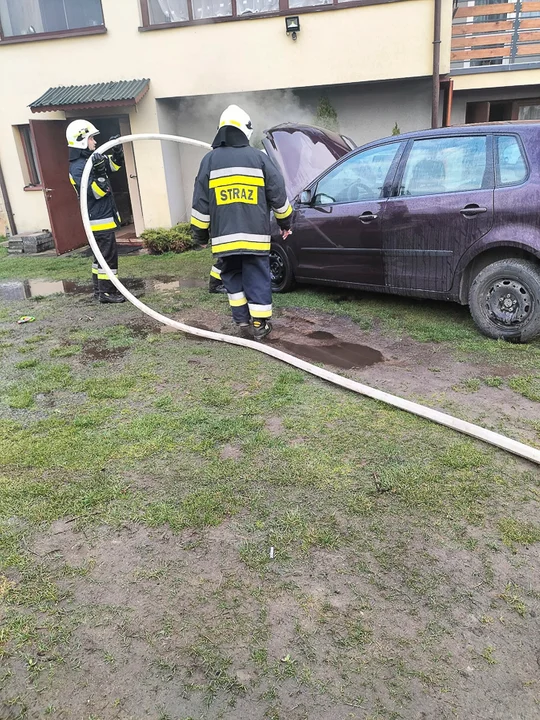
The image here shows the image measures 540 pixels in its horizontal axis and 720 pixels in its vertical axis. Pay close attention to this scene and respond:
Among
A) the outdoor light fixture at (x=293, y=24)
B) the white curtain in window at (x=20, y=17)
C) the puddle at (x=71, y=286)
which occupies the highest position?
the white curtain in window at (x=20, y=17)

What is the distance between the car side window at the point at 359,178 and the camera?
5156 millimetres

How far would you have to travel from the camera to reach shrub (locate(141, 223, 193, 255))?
9547 millimetres

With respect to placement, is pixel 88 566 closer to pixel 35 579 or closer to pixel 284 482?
pixel 35 579

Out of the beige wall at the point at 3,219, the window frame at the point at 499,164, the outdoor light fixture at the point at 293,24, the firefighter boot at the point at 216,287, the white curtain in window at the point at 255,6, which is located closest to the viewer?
the window frame at the point at 499,164

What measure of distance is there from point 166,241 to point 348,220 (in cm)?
505

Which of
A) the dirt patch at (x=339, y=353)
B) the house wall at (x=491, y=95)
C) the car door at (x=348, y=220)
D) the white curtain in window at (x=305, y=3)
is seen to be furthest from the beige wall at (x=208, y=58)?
the dirt patch at (x=339, y=353)

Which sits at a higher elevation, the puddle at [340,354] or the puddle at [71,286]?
the puddle at [340,354]

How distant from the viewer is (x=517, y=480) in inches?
108

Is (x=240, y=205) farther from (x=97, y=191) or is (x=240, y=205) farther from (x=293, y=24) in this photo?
(x=293, y=24)

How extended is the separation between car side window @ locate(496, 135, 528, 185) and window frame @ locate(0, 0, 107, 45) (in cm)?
863

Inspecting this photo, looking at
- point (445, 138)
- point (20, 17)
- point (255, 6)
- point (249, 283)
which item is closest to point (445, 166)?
point (445, 138)

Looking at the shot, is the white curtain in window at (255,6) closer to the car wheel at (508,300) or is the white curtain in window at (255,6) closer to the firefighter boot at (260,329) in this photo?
the firefighter boot at (260,329)

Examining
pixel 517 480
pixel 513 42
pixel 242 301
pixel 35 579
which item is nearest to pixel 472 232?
pixel 242 301

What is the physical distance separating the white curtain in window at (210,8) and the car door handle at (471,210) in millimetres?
7488
